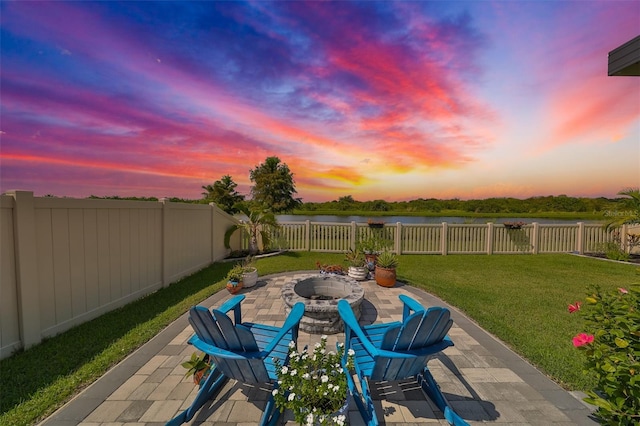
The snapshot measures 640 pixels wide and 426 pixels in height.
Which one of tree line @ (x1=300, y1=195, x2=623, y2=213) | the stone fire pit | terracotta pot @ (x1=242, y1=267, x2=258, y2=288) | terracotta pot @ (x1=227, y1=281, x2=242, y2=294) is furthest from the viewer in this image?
tree line @ (x1=300, y1=195, x2=623, y2=213)

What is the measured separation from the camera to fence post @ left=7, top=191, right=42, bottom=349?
9.05ft

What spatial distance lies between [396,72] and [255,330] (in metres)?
6.88

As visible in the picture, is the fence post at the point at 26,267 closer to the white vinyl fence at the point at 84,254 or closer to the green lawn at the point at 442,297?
the white vinyl fence at the point at 84,254

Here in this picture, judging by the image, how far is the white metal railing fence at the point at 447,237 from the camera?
9.79 m

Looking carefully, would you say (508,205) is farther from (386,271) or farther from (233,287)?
(233,287)

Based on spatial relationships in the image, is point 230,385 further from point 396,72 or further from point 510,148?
point 510,148

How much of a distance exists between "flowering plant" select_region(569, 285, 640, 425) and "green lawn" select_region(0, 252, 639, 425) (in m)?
1.15

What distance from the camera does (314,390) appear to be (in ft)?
5.21

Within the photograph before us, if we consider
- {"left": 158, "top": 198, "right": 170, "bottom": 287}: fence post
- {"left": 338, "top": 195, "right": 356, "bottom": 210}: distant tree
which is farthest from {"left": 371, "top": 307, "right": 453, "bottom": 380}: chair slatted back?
{"left": 338, "top": 195, "right": 356, "bottom": 210}: distant tree

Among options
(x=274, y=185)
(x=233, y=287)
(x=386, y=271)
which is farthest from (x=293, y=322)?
(x=274, y=185)

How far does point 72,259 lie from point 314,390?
373 cm

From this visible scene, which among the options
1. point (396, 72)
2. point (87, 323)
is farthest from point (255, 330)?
point (396, 72)

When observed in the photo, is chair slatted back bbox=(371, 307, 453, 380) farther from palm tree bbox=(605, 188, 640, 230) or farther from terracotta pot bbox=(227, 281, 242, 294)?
palm tree bbox=(605, 188, 640, 230)

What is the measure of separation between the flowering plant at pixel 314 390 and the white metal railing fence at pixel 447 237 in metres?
8.12
